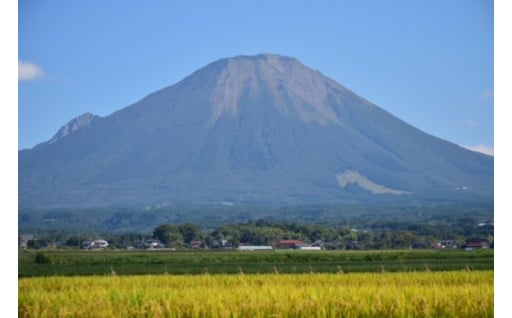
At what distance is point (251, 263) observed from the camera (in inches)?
1073

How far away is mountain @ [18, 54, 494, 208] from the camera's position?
13638 centimetres

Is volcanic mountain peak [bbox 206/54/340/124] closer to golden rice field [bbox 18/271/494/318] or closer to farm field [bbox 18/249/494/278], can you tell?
farm field [bbox 18/249/494/278]

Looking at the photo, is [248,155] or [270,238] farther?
[248,155]

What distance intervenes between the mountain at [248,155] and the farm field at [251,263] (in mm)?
95240

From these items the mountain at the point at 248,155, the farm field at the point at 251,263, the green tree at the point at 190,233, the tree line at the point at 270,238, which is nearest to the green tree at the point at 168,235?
the tree line at the point at 270,238

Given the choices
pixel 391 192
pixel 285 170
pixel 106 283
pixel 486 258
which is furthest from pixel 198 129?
pixel 106 283

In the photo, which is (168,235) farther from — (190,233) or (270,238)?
(270,238)

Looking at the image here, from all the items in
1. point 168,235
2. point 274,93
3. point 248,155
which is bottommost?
point 168,235

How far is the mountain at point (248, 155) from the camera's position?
447ft

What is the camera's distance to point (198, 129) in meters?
174

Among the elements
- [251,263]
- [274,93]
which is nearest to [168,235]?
[251,263]

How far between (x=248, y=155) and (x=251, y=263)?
132m
